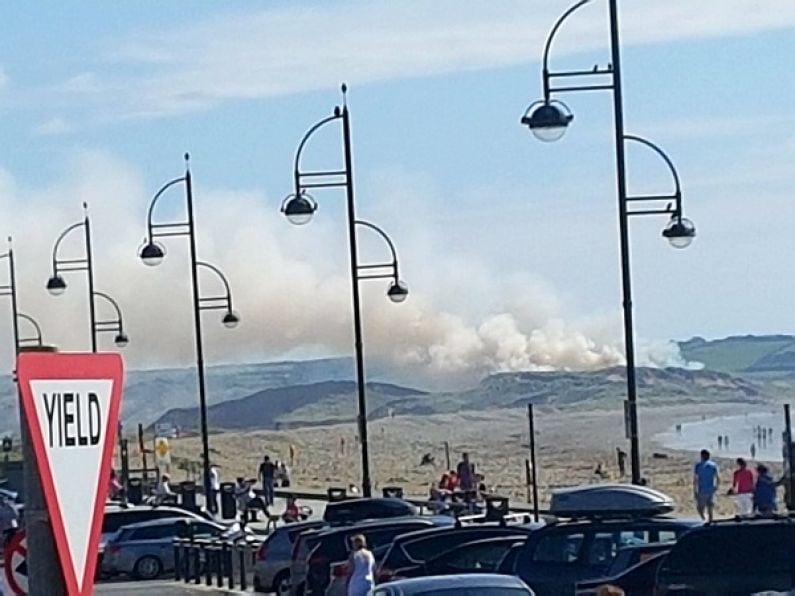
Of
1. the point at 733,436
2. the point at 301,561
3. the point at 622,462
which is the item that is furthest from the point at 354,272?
the point at 733,436

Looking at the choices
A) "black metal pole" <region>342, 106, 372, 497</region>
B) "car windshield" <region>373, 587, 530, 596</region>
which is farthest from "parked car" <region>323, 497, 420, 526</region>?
"car windshield" <region>373, 587, 530, 596</region>

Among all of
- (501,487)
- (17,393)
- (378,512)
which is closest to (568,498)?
(378,512)

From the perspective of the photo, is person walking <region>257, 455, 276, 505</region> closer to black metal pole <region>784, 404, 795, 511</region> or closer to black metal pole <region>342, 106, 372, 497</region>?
black metal pole <region>342, 106, 372, 497</region>

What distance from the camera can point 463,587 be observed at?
1889 cm

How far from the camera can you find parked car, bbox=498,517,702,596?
23969 mm

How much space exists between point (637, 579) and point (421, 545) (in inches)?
188

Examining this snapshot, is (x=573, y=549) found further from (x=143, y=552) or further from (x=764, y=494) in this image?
(x=143, y=552)

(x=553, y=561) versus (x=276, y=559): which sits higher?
(x=553, y=561)

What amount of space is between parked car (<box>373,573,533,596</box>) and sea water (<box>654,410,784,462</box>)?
57246 mm

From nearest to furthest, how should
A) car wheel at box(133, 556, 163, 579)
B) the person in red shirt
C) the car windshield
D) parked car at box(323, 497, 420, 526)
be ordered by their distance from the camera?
the car windshield → parked car at box(323, 497, 420, 526) → the person in red shirt → car wheel at box(133, 556, 163, 579)

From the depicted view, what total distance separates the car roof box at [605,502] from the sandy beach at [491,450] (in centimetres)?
2226

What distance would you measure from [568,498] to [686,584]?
209 inches

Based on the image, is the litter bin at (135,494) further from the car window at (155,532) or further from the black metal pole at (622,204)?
Result: the black metal pole at (622,204)

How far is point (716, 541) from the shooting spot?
70.7 ft
